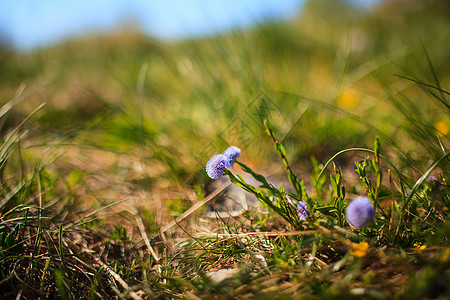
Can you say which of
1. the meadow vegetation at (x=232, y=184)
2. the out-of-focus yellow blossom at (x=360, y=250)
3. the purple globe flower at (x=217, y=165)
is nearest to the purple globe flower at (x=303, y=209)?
the meadow vegetation at (x=232, y=184)

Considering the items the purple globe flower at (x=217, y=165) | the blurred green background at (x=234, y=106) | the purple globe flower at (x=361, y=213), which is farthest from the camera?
the blurred green background at (x=234, y=106)

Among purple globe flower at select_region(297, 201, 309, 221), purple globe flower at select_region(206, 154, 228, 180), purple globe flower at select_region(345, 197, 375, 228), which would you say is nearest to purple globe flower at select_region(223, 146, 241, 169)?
purple globe flower at select_region(206, 154, 228, 180)

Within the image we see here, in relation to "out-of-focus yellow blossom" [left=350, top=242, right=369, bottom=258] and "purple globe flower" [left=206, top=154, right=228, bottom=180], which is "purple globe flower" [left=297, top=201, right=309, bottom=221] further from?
"purple globe flower" [left=206, top=154, right=228, bottom=180]

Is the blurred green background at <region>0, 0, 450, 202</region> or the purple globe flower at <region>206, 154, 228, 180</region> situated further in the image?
the blurred green background at <region>0, 0, 450, 202</region>

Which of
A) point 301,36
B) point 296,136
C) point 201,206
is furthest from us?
point 301,36

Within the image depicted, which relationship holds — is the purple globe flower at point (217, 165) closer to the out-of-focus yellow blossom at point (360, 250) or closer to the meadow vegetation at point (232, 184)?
the meadow vegetation at point (232, 184)

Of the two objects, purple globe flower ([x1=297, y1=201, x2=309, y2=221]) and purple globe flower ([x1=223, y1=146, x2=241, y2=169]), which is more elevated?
purple globe flower ([x1=223, y1=146, x2=241, y2=169])

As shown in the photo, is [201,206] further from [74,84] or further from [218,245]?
[74,84]

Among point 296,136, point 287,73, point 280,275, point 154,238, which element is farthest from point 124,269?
point 287,73
